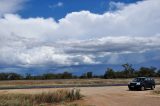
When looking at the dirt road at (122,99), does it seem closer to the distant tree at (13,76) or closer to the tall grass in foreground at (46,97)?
the tall grass in foreground at (46,97)

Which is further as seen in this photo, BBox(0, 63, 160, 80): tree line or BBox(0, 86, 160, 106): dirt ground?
BBox(0, 63, 160, 80): tree line

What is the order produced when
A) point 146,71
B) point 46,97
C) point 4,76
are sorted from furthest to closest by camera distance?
point 4,76 → point 146,71 → point 46,97

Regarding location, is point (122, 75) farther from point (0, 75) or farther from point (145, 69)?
point (0, 75)

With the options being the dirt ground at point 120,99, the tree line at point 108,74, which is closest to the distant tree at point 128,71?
the tree line at point 108,74

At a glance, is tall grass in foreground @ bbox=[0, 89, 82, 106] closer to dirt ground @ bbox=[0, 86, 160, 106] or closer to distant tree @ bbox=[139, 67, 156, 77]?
dirt ground @ bbox=[0, 86, 160, 106]

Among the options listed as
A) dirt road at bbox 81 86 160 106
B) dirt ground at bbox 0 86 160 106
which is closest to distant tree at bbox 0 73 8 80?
dirt ground at bbox 0 86 160 106

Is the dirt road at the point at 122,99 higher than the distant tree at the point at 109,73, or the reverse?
the distant tree at the point at 109,73

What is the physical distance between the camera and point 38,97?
37.8m

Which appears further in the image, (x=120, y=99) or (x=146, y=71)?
(x=146, y=71)

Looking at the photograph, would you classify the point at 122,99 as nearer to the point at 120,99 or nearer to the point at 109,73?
the point at 120,99

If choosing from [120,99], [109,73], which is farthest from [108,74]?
[120,99]

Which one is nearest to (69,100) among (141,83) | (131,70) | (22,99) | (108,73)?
(22,99)

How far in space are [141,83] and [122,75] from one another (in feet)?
316

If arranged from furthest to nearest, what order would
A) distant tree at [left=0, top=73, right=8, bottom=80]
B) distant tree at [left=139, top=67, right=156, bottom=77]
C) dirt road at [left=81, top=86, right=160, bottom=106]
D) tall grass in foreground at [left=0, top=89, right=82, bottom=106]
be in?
distant tree at [left=0, top=73, right=8, bottom=80] < distant tree at [left=139, top=67, right=156, bottom=77] < tall grass in foreground at [left=0, top=89, right=82, bottom=106] < dirt road at [left=81, top=86, right=160, bottom=106]
